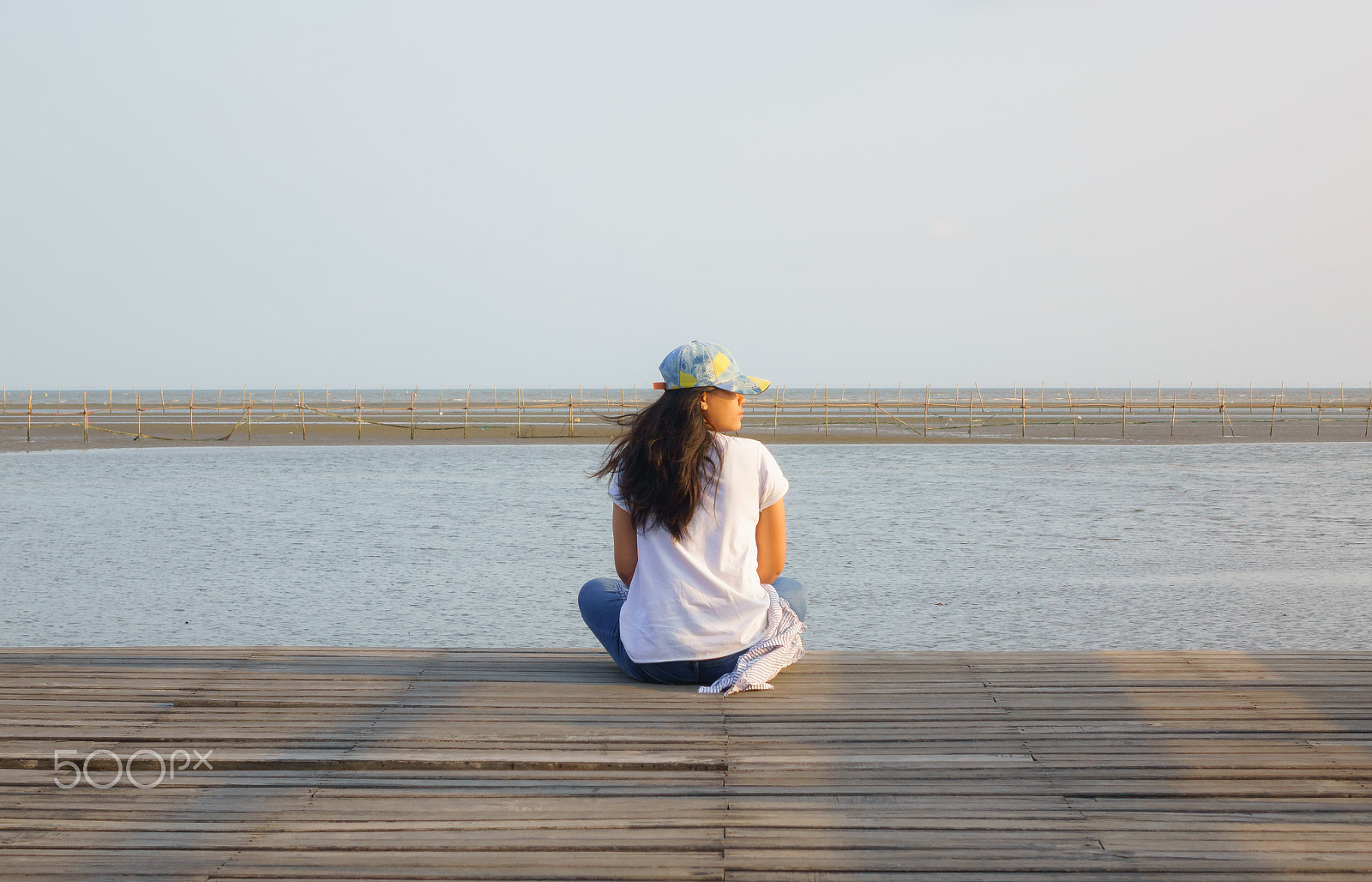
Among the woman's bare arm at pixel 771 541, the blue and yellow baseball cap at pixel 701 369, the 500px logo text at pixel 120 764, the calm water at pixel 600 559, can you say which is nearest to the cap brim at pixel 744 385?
the blue and yellow baseball cap at pixel 701 369

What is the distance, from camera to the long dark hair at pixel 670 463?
2553 mm

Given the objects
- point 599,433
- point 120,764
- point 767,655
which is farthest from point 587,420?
point 120,764

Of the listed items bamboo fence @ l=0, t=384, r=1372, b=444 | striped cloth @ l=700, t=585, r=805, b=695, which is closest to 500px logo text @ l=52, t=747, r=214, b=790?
striped cloth @ l=700, t=585, r=805, b=695

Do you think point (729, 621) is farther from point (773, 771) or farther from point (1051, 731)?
point (1051, 731)

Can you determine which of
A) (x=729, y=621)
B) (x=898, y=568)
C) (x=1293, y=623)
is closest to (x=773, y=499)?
(x=729, y=621)

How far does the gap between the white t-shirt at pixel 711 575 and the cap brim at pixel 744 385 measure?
130 mm

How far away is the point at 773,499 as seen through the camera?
273 centimetres

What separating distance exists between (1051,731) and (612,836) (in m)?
1.16

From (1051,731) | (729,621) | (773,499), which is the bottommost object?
(1051,731)

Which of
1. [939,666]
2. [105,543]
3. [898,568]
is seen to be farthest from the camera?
[105,543]

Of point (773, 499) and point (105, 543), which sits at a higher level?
point (773, 499)

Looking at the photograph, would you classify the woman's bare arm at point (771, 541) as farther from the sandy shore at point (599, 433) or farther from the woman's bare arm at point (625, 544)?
the sandy shore at point (599, 433)

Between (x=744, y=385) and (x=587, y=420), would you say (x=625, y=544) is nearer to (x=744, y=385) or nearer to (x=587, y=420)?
(x=744, y=385)

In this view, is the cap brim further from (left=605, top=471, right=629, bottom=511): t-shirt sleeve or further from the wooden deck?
the wooden deck
